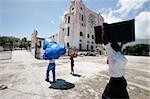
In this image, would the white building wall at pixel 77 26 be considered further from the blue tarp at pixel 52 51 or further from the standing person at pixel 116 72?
the standing person at pixel 116 72

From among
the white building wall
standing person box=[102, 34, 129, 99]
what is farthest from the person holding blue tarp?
the white building wall

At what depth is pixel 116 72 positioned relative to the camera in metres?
2.84

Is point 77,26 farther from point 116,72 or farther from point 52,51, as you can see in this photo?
point 116,72

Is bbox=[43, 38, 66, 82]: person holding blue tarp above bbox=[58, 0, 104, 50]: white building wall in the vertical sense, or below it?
below

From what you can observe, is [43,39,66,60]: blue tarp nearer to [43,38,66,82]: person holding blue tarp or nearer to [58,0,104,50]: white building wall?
[43,38,66,82]: person holding blue tarp

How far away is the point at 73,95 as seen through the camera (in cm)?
498

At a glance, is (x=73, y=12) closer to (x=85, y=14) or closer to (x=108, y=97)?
(x=85, y=14)

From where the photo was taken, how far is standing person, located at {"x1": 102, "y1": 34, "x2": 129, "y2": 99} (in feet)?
9.21

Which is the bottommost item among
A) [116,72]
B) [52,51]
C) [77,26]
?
[116,72]

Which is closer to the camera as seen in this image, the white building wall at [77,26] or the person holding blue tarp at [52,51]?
the person holding blue tarp at [52,51]

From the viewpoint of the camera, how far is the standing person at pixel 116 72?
9.21 feet

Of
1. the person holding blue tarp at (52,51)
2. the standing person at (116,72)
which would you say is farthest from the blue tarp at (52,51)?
the standing person at (116,72)

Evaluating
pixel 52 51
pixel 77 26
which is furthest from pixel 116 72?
pixel 77 26

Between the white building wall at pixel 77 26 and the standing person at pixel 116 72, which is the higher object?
the white building wall at pixel 77 26
